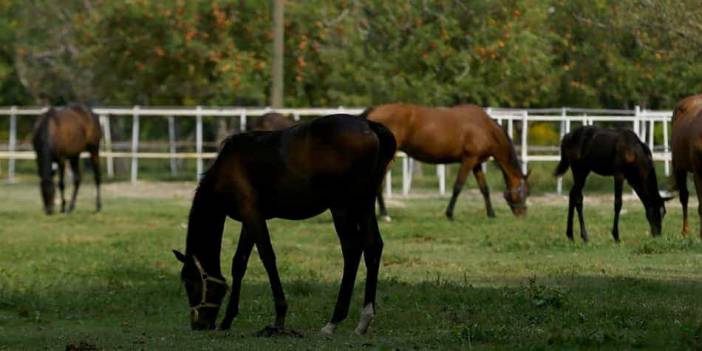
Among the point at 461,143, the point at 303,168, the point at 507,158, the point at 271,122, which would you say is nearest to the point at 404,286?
the point at 303,168

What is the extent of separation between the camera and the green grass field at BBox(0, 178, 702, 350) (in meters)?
11.2

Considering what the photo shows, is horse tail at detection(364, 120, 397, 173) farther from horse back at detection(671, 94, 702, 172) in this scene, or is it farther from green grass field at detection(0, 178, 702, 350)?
horse back at detection(671, 94, 702, 172)

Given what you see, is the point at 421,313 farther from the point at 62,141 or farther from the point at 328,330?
the point at 62,141

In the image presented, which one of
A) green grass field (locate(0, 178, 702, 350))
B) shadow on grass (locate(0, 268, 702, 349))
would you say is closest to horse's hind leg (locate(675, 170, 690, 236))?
green grass field (locate(0, 178, 702, 350))

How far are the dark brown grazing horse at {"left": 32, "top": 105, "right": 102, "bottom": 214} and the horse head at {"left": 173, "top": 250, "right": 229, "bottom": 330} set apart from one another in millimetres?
15394

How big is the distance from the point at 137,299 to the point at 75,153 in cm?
1437

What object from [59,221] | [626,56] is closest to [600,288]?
[59,221]

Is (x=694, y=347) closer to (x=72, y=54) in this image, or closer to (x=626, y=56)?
(x=626, y=56)

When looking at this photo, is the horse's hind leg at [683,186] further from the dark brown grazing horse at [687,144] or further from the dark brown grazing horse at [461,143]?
the dark brown grazing horse at [461,143]

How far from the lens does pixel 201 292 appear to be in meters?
12.2

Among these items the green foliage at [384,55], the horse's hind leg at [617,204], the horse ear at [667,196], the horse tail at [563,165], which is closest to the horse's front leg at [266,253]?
the horse's hind leg at [617,204]

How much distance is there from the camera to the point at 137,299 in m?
14.8

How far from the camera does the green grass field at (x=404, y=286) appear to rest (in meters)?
11.2

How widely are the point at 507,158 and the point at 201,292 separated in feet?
48.0
